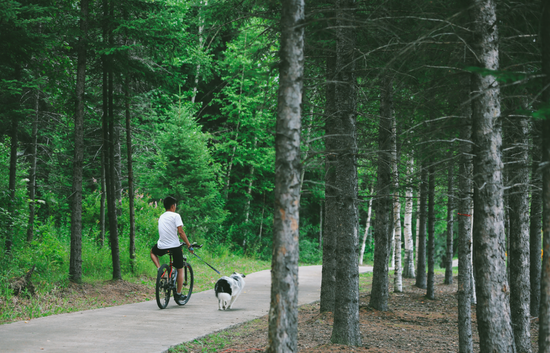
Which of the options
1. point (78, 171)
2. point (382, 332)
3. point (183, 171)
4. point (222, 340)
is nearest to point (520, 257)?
point (382, 332)

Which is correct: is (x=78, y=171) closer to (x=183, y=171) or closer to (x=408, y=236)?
(x=183, y=171)

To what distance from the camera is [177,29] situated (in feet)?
37.2

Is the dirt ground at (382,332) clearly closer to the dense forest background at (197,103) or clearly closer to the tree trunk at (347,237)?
the tree trunk at (347,237)

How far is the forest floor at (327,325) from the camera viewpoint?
6.70 meters

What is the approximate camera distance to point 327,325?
852cm

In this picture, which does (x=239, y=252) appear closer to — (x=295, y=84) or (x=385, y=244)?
(x=385, y=244)

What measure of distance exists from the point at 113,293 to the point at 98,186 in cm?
1104

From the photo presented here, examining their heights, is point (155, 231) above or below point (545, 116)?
below

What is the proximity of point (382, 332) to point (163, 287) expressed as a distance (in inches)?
181

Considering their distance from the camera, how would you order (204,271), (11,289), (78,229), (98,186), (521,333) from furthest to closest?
(98,186) < (204,271) < (78,229) < (11,289) < (521,333)

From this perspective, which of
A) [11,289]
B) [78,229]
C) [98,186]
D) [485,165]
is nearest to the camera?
[485,165]

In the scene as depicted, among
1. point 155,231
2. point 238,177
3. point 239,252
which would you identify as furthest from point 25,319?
point 238,177

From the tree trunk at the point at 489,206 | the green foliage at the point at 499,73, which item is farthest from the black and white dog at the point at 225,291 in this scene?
the green foliage at the point at 499,73

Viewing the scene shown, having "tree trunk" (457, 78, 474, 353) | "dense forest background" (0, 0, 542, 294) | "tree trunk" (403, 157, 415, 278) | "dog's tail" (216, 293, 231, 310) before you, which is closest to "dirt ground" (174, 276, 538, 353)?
"tree trunk" (457, 78, 474, 353)
